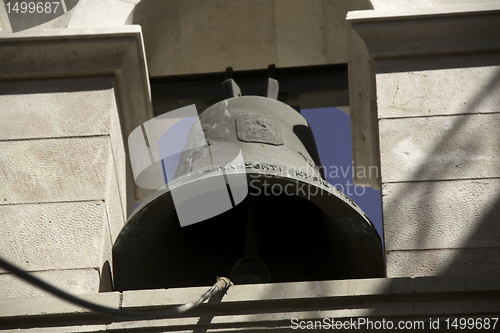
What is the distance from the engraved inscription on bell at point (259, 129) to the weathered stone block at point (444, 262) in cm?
112

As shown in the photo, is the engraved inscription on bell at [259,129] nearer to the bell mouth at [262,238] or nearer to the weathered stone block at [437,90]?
the bell mouth at [262,238]

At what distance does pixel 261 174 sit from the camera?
12.0 feet

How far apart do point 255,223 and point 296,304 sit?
2.92 ft

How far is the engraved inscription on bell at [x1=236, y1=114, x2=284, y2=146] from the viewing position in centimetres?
444

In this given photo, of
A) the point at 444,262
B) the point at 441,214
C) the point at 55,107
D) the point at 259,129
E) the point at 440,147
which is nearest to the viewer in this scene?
the point at 444,262

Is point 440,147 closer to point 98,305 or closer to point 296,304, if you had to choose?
point 296,304

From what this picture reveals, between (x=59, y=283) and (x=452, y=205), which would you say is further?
(x=452, y=205)

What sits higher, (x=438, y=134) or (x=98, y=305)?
(x=438, y=134)

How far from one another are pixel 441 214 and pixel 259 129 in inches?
51.6

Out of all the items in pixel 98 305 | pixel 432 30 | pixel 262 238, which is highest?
pixel 432 30

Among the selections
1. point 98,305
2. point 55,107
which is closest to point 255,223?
point 55,107

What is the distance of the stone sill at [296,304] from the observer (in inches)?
134

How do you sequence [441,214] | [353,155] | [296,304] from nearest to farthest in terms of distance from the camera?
[296,304] < [441,214] < [353,155]

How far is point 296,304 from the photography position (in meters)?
3.44
